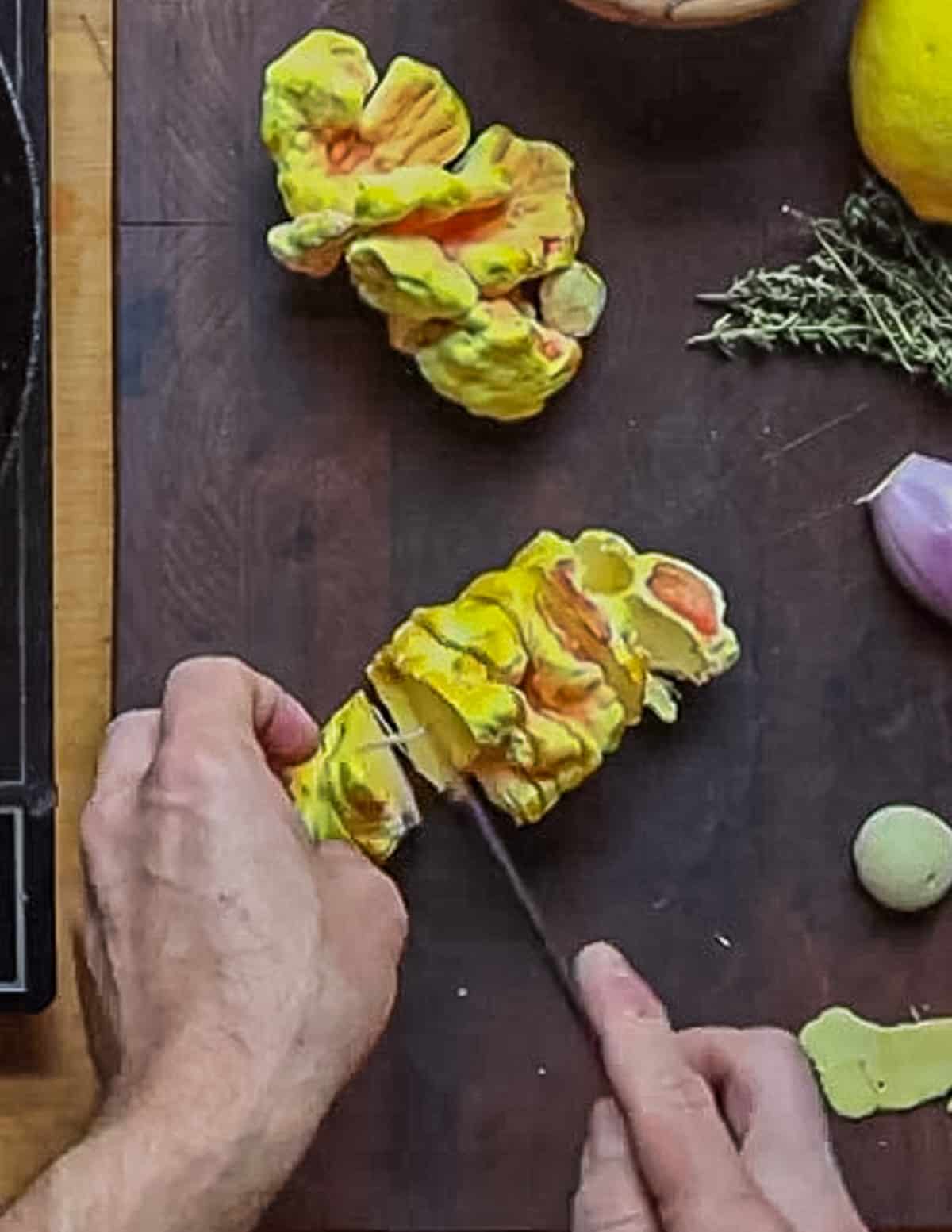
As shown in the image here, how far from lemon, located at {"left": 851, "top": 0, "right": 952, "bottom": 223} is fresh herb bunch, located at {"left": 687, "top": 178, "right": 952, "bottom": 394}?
19 mm

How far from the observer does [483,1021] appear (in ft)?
3.31

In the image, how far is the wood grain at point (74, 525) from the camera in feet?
3.25

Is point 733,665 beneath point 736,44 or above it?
beneath

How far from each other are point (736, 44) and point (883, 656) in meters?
0.26

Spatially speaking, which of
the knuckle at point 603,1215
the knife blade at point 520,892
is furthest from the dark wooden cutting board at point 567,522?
the knuckle at point 603,1215

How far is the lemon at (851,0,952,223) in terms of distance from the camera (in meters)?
0.91

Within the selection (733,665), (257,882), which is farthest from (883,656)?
Result: (257,882)

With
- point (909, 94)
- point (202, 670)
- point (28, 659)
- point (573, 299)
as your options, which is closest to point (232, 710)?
point (202, 670)

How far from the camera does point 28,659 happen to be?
957 mm

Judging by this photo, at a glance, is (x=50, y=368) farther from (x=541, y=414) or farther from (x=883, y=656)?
(x=883, y=656)

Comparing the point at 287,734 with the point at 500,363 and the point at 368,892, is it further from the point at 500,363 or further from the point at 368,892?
the point at 500,363

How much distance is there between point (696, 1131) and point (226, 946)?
177mm

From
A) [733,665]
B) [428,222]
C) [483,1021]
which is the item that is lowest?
[483,1021]

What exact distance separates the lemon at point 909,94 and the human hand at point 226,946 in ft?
1.06
